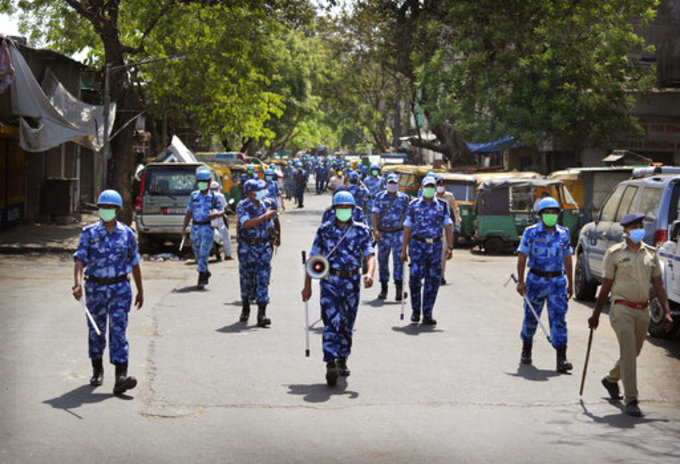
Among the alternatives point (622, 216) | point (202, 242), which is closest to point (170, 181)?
point (202, 242)

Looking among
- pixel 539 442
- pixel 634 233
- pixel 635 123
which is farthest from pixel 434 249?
pixel 635 123

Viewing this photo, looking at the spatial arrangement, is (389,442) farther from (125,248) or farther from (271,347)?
(271,347)

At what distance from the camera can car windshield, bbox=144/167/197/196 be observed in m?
21.3

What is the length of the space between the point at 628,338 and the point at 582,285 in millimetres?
7316

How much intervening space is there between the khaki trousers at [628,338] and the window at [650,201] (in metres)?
4.37

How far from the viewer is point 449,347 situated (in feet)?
35.1

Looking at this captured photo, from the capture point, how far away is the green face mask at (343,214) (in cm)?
873

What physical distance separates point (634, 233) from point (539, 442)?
2.22 meters

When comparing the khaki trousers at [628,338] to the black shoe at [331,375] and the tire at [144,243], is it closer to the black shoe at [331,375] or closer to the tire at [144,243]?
the black shoe at [331,375]

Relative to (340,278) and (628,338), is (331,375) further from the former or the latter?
(628,338)

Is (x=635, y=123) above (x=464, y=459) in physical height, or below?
above

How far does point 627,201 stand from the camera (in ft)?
44.2

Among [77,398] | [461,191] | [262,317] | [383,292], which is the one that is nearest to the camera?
[77,398]

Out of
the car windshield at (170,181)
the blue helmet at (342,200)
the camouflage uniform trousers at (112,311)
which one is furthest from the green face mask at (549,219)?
the car windshield at (170,181)
